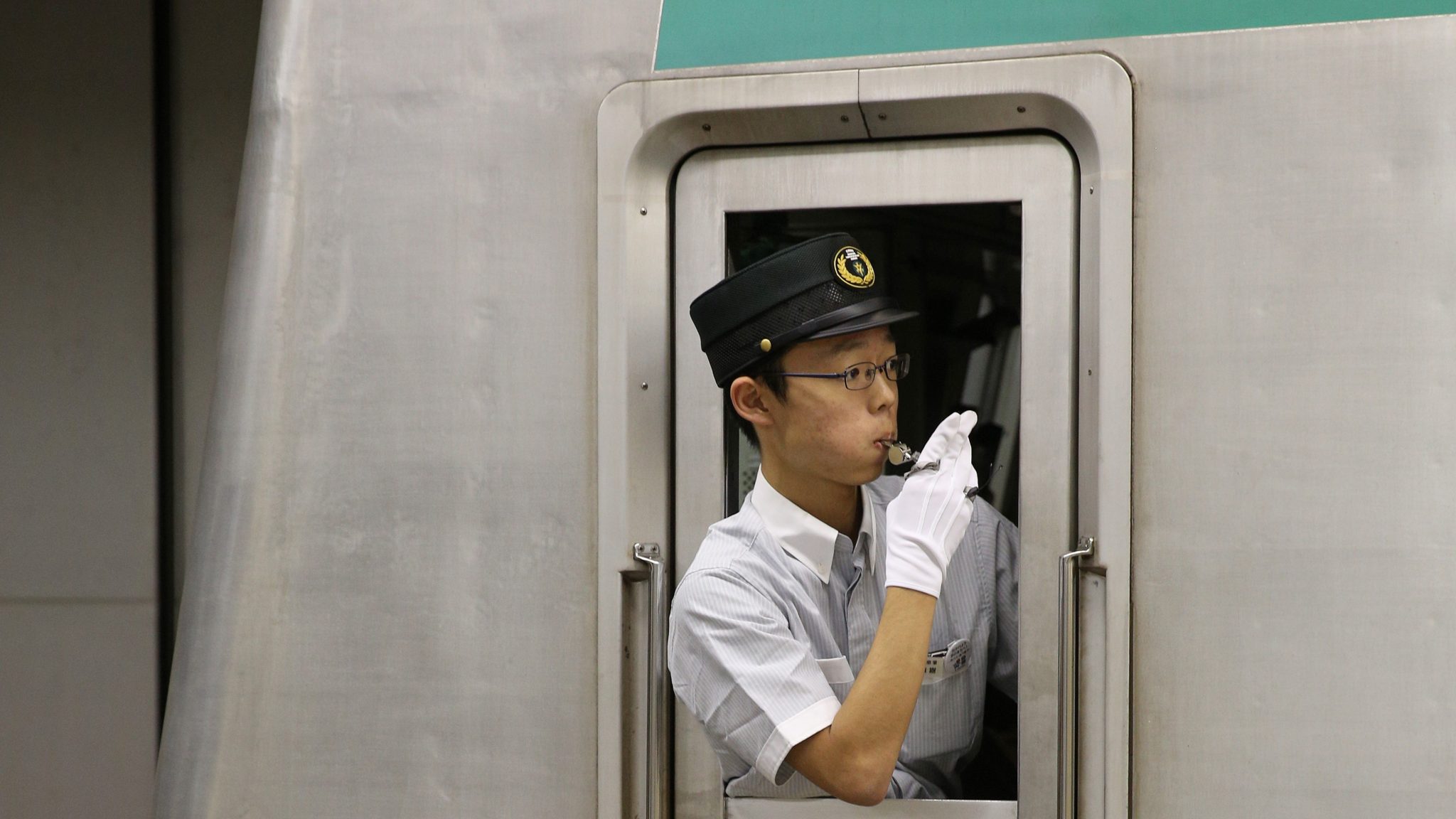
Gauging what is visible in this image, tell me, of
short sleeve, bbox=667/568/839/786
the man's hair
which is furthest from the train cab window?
short sleeve, bbox=667/568/839/786

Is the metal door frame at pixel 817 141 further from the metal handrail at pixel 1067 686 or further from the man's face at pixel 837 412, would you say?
the man's face at pixel 837 412

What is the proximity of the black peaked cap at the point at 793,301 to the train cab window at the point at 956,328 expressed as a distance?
0.45ft

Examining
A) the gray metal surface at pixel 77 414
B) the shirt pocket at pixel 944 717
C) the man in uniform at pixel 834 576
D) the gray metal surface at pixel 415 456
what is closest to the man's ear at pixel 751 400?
the man in uniform at pixel 834 576

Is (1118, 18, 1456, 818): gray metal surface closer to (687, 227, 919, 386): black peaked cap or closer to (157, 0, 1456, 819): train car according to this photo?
(157, 0, 1456, 819): train car

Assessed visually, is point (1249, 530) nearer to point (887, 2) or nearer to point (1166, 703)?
point (1166, 703)

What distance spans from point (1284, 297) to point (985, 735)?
80cm

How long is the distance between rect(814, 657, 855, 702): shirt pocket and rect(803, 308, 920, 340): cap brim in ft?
1.56

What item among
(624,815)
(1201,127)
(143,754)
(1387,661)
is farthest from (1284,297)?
(143,754)

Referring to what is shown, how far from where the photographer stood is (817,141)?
178 centimetres

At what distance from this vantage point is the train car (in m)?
1.56

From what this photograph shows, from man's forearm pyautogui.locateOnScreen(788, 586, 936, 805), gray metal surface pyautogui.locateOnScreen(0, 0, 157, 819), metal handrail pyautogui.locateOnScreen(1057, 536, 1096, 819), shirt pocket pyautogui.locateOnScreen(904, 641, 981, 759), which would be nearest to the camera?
man's forearm pyautogui.locateOnScreen(788, 586, 936, 805)

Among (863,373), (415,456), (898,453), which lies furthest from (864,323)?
(415,456)

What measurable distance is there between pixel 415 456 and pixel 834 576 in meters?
0.67

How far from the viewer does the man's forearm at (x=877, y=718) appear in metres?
1.53
